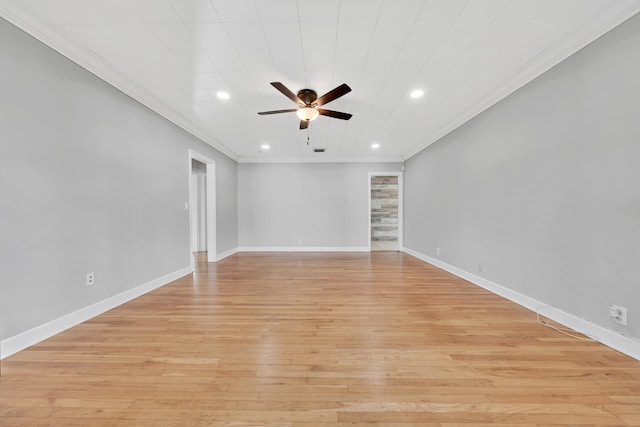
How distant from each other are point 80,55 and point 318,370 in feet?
11.1

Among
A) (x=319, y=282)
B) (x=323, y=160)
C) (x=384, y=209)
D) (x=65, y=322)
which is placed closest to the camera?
(x=65, y=322)

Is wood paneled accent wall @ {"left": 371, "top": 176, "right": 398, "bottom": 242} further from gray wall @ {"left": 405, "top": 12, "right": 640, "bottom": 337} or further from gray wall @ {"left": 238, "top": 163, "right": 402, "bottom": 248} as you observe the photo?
gray wall @ {"left": 405, "top": 12, "right": 640, "bottom": 337}

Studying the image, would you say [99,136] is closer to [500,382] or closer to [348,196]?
[500,382]

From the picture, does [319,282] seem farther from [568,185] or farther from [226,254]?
[226,254]

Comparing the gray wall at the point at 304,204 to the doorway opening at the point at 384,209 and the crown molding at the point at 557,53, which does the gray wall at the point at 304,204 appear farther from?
the crown molding at the point at 557,53

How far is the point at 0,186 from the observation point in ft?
5.68

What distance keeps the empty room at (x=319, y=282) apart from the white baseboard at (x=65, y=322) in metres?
0.02

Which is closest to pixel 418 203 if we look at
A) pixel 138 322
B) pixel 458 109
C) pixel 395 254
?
pixel 395 254

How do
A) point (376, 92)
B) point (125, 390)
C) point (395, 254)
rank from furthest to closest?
1. point (395, 254)
2. point (376, 92)
3. point (125, 390)

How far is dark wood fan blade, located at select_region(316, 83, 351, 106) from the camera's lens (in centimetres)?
247

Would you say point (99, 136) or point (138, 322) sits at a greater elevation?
point (99, 136)

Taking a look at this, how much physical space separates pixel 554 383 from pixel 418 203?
14.6ft

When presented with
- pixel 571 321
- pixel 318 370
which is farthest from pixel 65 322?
pixel 571 321

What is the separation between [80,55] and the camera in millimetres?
2248
